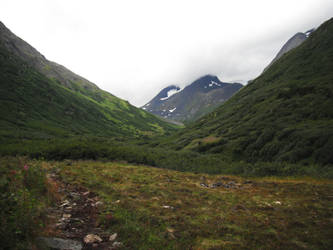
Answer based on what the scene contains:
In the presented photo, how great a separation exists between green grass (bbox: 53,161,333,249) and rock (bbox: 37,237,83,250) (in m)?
1.47

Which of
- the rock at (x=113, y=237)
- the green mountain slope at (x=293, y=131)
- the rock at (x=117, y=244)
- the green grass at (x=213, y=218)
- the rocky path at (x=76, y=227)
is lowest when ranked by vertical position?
the rocky path at (x=76, y=227)

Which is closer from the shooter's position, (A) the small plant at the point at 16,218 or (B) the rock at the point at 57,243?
(A) the small plant at the point at 16,218

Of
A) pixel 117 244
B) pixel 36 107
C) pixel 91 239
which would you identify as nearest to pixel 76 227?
pixel 91 239

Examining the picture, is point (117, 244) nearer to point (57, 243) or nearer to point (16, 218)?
point (57, 243)

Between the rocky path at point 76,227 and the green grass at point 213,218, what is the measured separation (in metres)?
0.43

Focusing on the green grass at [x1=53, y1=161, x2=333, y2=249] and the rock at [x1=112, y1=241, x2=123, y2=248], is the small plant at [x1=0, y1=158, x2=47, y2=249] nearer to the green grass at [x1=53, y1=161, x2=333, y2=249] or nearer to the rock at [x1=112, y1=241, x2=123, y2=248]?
the rock at [x1=112, y1=241, x2=123, y2=248]

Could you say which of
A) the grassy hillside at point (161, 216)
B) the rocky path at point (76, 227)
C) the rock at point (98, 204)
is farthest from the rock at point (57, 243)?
the rock at point (98, 204)

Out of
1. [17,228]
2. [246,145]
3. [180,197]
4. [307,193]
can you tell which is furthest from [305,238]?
[246,145]

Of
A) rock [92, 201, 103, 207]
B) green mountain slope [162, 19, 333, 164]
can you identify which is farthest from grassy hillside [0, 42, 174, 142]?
rock [92, 201, 103, 207]

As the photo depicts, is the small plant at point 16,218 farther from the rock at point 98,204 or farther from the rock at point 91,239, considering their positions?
the rock at point 98,204

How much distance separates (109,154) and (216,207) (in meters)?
23.0

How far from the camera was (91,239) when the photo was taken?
6.31 metres

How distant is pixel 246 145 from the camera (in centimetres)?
3859

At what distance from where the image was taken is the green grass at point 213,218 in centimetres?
652
